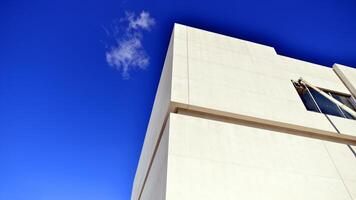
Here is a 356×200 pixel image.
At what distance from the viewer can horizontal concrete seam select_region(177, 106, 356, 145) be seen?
667cm

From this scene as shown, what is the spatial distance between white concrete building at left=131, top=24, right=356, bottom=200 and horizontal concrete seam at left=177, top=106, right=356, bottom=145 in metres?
0.03

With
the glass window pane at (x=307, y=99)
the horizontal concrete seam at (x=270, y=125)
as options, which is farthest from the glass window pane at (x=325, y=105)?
the horizontal concrete seam at (x=270, y=125)

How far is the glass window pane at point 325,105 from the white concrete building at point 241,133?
5 centimetres

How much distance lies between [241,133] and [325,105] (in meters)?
4.86

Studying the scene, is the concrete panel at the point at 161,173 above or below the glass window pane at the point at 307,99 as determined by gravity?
below

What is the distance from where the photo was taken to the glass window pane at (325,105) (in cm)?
889

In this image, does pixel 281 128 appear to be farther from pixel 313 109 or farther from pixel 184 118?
pixel 184 118

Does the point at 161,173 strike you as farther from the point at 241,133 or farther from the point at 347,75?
the point at 347,75

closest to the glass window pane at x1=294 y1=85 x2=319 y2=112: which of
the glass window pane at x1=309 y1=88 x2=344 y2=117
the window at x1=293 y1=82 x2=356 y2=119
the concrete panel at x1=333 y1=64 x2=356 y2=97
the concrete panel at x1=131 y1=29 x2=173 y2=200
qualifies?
the window at x1=293 y1=82 x2=356 y2=119

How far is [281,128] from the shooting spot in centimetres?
723

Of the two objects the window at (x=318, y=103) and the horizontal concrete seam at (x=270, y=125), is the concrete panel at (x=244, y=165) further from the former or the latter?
the window at (x=318, y=103)

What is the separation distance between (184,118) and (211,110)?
36.6 inches

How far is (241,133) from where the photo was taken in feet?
20.8

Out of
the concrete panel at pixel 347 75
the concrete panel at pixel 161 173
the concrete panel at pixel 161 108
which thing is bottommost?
the concrete panel at pixel 161 173
